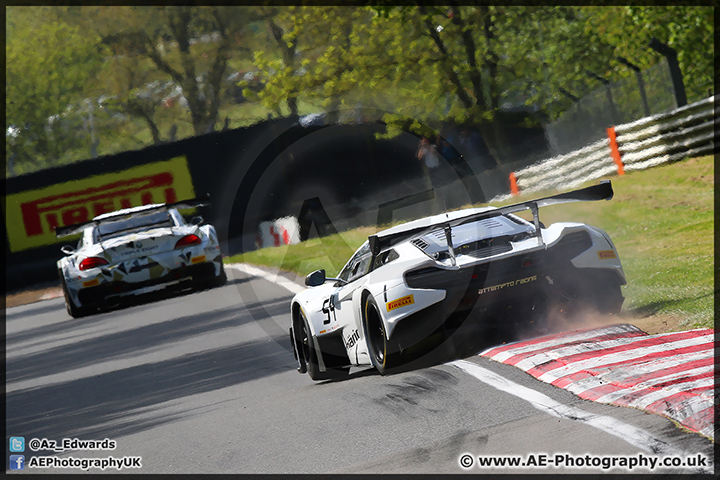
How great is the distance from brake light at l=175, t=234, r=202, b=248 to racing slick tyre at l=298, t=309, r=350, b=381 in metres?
5.73

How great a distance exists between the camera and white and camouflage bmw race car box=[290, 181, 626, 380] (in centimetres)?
690

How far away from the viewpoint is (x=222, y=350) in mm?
11812

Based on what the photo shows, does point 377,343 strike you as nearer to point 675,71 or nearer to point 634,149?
point 634,149

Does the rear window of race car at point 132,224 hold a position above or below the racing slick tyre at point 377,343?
above

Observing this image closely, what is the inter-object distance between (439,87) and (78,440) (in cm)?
2100

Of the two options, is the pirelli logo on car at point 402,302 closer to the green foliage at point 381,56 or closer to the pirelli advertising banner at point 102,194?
the green foliage at point 381,56

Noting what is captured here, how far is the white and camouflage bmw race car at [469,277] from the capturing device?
6902mm

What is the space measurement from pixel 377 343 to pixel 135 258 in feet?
23.8

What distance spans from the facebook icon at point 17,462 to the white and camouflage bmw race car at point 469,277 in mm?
2678

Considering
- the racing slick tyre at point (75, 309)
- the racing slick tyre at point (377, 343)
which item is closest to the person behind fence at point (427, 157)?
the racing slick tyre at point (75, 309)

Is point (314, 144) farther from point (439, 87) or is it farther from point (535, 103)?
point (535, 103)

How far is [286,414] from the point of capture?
7539 mm

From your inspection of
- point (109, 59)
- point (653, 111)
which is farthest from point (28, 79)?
point (653, 111)

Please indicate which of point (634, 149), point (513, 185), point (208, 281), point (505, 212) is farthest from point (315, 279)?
point (513, 185)
